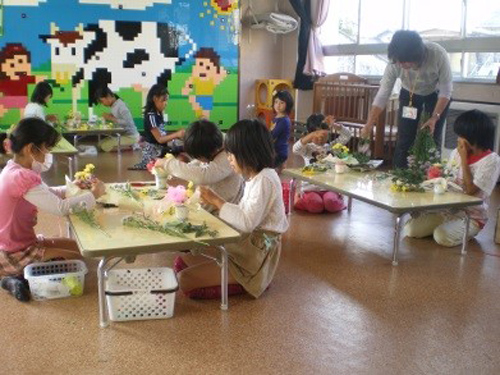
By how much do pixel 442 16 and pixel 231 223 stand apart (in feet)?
16.3

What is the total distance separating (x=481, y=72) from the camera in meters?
6.20

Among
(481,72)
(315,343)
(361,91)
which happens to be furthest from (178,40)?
(315,343)

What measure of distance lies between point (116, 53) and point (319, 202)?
451cm

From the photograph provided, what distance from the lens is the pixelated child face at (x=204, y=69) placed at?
8404 mm

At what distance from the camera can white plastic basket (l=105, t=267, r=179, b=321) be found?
2580mm

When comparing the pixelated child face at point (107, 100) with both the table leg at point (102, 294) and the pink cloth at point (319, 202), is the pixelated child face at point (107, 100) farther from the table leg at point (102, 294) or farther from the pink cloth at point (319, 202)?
the table leg at point (102, 294)

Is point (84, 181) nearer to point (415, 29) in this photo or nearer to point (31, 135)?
point (31, 135)

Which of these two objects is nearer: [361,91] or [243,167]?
[243,167]

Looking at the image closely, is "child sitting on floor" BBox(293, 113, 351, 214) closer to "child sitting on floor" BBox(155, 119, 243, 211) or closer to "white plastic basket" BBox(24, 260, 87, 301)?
"child sitting on floor" BBox(155, 119, 243, 211)

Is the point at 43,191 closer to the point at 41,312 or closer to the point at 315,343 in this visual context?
the point at 41,312

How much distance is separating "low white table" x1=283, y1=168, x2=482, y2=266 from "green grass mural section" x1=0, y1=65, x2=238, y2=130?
4639 mm

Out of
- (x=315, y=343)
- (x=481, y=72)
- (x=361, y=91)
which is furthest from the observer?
(x=361, y=91)

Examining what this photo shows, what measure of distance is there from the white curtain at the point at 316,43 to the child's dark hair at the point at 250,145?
5848mm

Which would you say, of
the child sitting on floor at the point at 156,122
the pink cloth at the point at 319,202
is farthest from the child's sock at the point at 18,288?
the child sitting on floor at the point at 156,122
